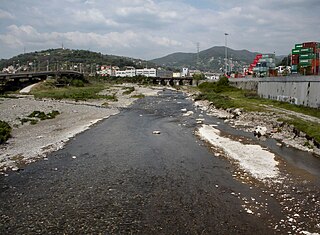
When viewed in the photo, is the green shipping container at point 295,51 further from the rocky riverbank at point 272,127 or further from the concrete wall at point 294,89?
the rocky riverbank at point 272,127

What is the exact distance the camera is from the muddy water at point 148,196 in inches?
459

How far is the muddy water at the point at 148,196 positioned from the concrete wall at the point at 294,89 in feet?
54.3

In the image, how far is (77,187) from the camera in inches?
612

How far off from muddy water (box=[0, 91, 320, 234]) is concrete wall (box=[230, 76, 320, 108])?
54.3 feet

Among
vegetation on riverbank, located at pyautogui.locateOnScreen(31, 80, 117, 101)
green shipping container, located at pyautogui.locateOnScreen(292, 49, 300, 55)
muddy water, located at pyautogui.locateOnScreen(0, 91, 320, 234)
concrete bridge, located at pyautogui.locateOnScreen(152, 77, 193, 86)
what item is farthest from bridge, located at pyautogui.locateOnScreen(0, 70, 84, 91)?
green shipping container, located at pyautogui.locateOnScreen(292, 49, 300, 55)

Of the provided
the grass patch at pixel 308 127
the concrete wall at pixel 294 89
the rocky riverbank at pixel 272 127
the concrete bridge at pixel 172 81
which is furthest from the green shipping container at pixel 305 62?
the concrete bridge at pixel 172 81

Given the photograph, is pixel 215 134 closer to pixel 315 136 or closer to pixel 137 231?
pixel 315 136

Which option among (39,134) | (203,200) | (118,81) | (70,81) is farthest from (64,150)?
(118,81)

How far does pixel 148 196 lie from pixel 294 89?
35259 millimetres

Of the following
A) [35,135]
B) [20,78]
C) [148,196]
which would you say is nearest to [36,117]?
[35,135]

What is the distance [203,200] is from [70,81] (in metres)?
113

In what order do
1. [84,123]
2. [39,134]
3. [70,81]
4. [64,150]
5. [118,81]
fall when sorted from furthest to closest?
[118,81], [70,81], [84,123], [39,134], [64,150]

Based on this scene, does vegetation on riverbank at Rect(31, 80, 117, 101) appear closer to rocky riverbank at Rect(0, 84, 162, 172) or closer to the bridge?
the bridge

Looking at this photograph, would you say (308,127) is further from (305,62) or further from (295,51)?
(295,51)
